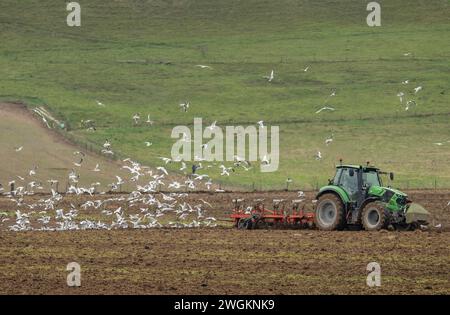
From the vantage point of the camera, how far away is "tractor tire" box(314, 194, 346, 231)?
107 ft

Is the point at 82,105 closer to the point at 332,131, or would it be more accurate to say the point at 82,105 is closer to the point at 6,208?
the point at 332,131

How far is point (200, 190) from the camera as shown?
166ft

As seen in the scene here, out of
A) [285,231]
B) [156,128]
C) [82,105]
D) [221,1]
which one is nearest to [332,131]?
[156,128]

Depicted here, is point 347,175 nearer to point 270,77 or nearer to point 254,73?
point 270,77

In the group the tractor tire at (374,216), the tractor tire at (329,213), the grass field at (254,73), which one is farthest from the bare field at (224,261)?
the grass field at (254,73)

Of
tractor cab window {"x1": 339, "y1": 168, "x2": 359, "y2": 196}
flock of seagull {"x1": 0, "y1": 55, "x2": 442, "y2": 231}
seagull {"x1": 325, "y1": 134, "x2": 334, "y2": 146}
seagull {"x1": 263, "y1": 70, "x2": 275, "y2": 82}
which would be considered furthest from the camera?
seagull {"x1": 263, "y1": 70, "x2": 275, "y2": 82}

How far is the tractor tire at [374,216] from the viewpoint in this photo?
31.5 m

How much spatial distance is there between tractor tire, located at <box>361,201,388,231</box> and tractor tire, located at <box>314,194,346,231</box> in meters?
0.69

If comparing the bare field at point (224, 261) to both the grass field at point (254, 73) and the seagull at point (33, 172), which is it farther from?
the grass field at point (254, 73)

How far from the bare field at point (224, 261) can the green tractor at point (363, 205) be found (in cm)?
64

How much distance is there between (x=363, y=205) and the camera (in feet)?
106

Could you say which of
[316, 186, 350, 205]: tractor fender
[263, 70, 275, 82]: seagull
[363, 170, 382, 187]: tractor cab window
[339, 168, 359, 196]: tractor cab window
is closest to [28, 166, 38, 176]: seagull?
[316, 186, 350, 205]: tractor fender

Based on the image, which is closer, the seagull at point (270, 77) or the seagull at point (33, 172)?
the seagull at point (33, 172)

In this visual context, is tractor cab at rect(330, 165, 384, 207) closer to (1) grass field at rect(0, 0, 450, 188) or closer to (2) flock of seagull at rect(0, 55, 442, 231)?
(2) flock of seagull at rect(0, 55, 442, 231)
